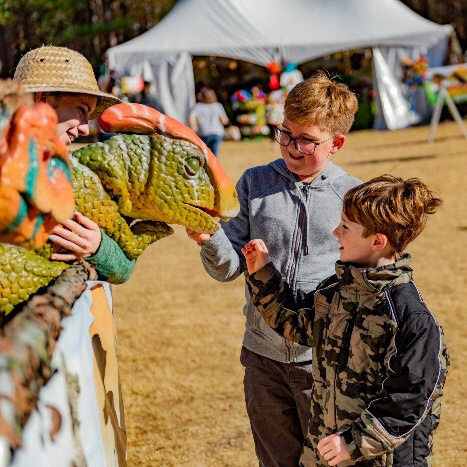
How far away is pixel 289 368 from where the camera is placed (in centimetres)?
229

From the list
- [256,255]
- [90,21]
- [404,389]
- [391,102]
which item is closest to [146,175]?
[256,255]

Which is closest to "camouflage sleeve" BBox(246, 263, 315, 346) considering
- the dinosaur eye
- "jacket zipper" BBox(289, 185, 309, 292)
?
"jacket zipper" BBox(289, 185, 309, 292)

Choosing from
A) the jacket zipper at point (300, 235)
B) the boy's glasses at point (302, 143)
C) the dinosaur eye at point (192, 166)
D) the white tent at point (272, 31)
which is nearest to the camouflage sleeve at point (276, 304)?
the jacket zipper at point (300, 235)

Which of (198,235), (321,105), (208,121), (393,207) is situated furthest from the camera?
(208,121)

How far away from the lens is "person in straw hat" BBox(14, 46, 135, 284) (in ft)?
5.28

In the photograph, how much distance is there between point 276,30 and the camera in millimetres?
16594

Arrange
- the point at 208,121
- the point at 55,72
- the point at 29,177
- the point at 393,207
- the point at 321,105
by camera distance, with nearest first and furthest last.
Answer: the point at 29,177, the point at 55,72, the point at 393,207, the point at 321,105, the point at 208,121

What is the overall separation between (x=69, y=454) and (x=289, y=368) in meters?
1.17

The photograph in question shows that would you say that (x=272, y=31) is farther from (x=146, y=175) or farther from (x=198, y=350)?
(x=146, y=175)

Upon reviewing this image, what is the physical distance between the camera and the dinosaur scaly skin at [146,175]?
1.72 m

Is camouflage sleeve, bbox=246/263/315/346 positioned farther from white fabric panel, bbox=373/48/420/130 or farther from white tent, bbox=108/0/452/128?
white fabric panel, bbox=373/48/420/130

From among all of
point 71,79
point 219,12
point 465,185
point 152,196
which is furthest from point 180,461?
point 219,12

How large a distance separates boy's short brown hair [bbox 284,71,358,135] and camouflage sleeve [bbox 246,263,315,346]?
480mm

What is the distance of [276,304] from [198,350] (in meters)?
2.48
